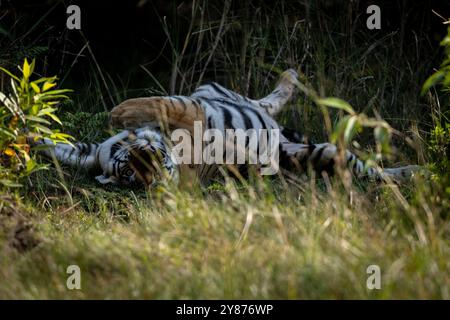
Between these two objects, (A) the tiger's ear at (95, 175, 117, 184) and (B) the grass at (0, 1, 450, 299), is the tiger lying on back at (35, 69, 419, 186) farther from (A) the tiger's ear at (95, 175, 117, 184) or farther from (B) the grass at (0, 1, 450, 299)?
(B) the grass at (0, 1, 450, 299)

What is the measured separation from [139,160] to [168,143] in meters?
0.20

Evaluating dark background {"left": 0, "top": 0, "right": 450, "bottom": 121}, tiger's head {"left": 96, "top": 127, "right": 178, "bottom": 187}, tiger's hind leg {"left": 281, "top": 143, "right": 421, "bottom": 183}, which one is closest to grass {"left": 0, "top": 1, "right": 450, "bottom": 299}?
tiger's head {"left": 96, "top": 127, "right": 178, "bottom": 187}

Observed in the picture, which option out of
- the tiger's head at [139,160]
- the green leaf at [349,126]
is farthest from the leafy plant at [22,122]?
the green leaf at [349,126]

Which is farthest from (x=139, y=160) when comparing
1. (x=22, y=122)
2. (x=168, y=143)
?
(x=22, y=122)

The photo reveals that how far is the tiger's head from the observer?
481cm

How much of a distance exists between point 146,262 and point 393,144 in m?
3.28

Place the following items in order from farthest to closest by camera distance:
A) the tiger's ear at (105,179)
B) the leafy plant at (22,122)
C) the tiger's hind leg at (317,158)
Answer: the tiger's hind leg at (317,158), the tiger's ear at (105,179), the leafy plant at (22,122)

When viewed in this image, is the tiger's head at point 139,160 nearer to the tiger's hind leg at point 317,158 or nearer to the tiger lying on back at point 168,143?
the tiger lying on back at point 168,143

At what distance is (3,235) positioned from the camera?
351 cm

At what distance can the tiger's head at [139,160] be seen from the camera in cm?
481

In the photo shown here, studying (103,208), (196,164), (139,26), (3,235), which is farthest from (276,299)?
(139,26)

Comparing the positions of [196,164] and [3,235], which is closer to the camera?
[3,235]

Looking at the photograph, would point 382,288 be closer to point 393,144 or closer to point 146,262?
point 146,262

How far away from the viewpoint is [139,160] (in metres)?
4.81
